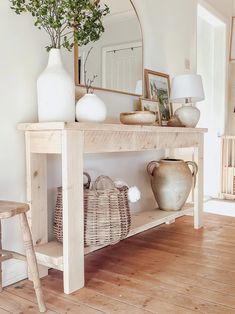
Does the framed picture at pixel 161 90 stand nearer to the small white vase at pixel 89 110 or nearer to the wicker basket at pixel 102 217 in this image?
the small white vase at pixel 89 110

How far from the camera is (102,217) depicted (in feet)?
6.00

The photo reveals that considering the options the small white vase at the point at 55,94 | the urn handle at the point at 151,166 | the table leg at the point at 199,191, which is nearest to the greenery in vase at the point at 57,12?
the small white vase at the point at 55,94

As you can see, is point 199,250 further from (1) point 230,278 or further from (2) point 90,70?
(2) point 90,70

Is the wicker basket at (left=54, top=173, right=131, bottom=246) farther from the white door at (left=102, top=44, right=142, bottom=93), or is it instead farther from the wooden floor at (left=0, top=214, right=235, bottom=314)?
the white door at (left=102, top=44, right=142, bottom=93)

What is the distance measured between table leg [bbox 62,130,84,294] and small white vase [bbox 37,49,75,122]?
0.18 meters

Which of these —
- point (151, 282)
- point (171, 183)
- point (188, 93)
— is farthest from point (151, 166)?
point (151, 282)

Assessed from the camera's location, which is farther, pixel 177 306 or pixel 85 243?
pixel 85 243

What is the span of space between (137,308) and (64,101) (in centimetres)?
103

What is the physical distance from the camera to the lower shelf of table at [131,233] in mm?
1662

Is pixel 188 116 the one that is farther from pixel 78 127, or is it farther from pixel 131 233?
pixel 78 127

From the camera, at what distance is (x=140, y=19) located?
2723 millimetres

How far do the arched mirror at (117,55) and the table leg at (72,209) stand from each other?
690 mm

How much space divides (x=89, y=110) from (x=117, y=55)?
0.83 metres

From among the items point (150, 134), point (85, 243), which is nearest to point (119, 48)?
point (150, 134)
